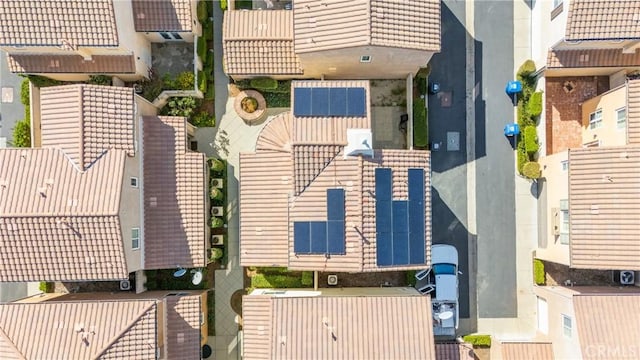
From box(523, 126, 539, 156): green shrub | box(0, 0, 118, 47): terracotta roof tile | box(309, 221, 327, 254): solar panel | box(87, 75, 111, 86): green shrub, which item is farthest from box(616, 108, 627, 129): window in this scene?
box(87, 75, 111, 86): green shrub

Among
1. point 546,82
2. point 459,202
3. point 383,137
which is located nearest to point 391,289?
point 459,202

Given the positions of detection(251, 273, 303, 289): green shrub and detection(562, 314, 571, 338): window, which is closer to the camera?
detection(562, 314, 571, 338): window

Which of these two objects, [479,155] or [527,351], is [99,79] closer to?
[479,155]

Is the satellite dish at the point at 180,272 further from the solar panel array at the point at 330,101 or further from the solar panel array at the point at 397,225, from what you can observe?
the solar panel array at the point at 397,225

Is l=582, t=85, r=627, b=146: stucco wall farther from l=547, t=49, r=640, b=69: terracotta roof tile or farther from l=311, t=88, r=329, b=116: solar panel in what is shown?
l=311, t=88, r=329, b=116: solar panel

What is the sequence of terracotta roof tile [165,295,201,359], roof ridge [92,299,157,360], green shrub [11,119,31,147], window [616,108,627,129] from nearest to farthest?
roof ridge [92,299,157,360]
window [616,108,627,129]
terracotta roof tile [165,295,201,359]
green shrub [11,119,31,147]

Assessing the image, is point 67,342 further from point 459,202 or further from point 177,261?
point 459,202
